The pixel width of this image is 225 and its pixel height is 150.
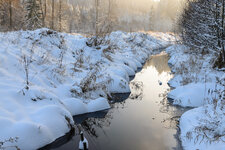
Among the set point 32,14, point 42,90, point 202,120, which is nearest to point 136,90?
point 202,120

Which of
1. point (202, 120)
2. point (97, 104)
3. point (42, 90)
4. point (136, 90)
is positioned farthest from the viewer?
point (136, 90)

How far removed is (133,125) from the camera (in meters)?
5.07

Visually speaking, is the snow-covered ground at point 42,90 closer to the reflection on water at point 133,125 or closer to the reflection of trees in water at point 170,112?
the reflection on water at point 133,125

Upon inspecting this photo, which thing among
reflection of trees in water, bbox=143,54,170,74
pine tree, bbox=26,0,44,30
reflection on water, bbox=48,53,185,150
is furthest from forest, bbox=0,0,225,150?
pine tree, bbox=26,0,44,30

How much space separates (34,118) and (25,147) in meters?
0.65

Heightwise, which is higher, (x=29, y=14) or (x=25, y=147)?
(x=29, y=14)

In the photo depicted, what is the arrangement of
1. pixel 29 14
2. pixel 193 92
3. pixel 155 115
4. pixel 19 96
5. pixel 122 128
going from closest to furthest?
pixel 19 96 → pixel 122 128 → pixel 155 115 → pixel 193 92 → pixel 29 14

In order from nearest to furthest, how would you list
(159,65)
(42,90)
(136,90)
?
(42,90), (136,90), (159,65)

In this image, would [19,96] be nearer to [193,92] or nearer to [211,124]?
[211,124]

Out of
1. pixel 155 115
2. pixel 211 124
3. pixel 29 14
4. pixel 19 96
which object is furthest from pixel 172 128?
pixel 29 14

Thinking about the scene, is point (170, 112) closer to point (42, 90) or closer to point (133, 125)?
point (133, 125)

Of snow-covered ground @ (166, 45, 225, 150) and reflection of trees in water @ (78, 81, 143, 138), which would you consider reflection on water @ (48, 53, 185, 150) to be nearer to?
reflection of trees in water @ (78, 81, 143, 138)

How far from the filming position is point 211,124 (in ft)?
12.7

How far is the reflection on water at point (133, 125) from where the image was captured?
13.7 ft
